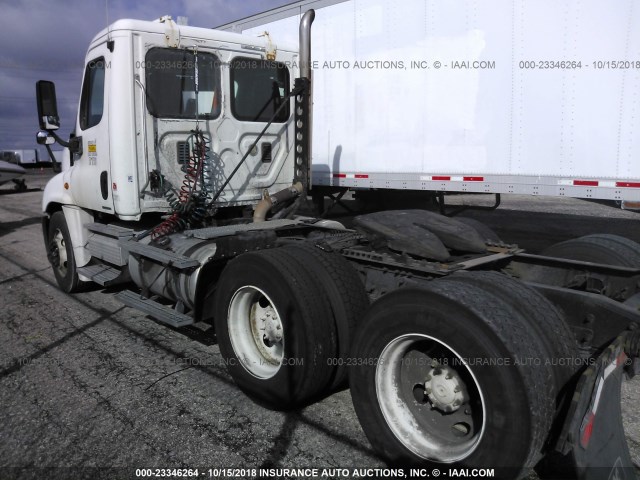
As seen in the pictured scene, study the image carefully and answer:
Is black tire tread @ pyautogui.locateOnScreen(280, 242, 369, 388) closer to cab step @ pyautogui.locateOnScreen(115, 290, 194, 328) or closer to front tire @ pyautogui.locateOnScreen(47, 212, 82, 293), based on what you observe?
cab step @ pyautogui.locateOnScreen(115, 290, 194, 328)

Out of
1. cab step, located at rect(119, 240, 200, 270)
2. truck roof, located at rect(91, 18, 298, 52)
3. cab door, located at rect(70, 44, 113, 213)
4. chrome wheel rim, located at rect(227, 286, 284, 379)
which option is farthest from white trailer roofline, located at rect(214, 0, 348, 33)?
chrome wheel rim, located at rect(227, 286, 284, 379)

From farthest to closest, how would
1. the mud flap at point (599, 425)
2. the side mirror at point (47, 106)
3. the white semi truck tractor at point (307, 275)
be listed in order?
the side mirror at point (47, 106)
the white semi truck tractor at point (307, 275)
the mud flap at point (599, 425)

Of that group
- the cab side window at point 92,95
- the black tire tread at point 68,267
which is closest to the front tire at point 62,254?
the black tire tread at point 68,267

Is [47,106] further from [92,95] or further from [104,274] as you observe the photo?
[104,274]

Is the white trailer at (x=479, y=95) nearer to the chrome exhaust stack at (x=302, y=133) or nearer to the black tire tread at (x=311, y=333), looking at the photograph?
the chrome exhaust stack at (x=302, y=133)

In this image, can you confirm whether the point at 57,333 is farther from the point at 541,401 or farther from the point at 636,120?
the point at 636,120

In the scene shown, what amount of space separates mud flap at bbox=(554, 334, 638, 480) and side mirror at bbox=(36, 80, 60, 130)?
566cm

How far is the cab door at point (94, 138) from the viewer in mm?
5156

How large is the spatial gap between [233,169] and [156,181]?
837mm

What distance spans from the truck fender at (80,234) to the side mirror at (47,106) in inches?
38.9

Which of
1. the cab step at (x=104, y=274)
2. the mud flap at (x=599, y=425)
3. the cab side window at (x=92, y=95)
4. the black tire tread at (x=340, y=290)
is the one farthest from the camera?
the cab step at (x=104, y=274)

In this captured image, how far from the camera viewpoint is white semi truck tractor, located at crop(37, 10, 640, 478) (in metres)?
2.44

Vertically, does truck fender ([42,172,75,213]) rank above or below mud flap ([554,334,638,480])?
above

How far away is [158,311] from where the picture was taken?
Answer: 177 inches
